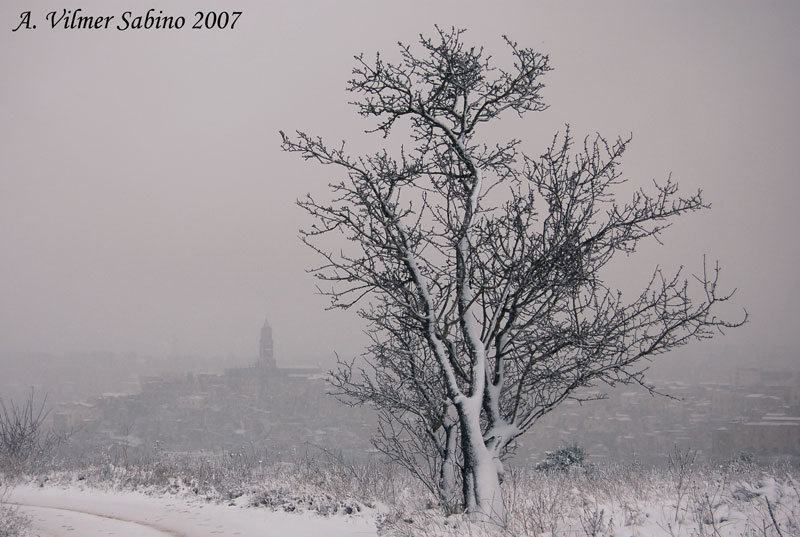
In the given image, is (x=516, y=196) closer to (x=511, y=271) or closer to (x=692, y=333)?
(x=511, y=271)

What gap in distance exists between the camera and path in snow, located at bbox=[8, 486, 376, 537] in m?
8.00

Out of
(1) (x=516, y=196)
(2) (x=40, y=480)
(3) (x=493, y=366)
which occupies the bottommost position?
(2) (x=40, y=480)

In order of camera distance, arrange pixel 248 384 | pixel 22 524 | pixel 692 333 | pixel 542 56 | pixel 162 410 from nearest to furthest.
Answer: pixel 692 333, pixel 542 56, pixel 22 524, pixel 162 410, pixel 248 384

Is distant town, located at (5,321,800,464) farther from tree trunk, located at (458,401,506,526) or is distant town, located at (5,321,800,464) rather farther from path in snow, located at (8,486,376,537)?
tree trunk, located at (458,401,506,526)

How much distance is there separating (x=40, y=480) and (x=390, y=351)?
31.2ft

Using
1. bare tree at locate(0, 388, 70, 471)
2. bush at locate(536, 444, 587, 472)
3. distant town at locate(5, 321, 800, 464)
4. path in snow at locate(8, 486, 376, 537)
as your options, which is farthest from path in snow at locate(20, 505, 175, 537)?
distant town at locate(5, 321, 800, 464)

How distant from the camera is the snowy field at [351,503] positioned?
19.7ft

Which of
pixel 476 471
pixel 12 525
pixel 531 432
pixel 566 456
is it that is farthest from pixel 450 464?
pixel 531 432

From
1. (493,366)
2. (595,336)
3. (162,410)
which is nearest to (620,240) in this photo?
(595,336)

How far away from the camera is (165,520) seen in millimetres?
8984

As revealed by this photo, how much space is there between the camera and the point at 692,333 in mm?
6332

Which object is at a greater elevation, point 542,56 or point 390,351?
point 542,56

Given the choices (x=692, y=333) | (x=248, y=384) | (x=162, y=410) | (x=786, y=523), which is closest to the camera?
(x=786, y=523)

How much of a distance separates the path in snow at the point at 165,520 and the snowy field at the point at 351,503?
0.06ft
